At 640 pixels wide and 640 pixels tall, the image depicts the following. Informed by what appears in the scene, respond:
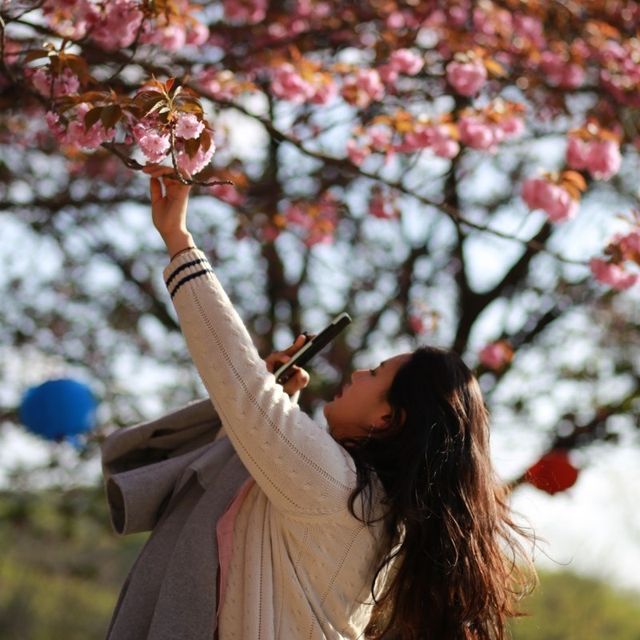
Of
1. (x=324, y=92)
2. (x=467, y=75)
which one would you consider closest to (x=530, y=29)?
(x=467, y=75)

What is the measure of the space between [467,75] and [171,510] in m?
2.16

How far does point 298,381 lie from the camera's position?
73.2 inches

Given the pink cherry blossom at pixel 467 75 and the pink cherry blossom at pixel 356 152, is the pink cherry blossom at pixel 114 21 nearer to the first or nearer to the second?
the pink cherry blossom at pixel 356 152

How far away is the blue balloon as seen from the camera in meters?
2.63

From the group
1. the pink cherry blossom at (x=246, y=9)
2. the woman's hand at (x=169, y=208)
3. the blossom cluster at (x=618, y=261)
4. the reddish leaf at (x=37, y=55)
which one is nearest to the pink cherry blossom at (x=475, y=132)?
the blossom cluster at (x=618, y=261)

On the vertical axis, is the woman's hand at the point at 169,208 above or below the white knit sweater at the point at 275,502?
above

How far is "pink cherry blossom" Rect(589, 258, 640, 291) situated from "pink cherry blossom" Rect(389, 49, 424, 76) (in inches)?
40.6

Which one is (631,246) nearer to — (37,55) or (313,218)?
(313,218)

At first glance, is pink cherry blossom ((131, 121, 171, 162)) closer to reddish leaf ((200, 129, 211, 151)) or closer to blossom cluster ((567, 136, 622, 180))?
reddish leaf ((200, 129, 211, 151))

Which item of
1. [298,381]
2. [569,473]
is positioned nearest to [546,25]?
[569,473]

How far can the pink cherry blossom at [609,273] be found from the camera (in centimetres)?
292

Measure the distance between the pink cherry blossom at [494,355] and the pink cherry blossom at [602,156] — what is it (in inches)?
40.9

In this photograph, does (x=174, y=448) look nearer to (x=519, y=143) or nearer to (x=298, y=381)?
(x=298, y=381)

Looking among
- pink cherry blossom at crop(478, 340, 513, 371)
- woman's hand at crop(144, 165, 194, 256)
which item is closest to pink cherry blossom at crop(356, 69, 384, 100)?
pink cherry blossom at crop(478, 340, 513, 371)
